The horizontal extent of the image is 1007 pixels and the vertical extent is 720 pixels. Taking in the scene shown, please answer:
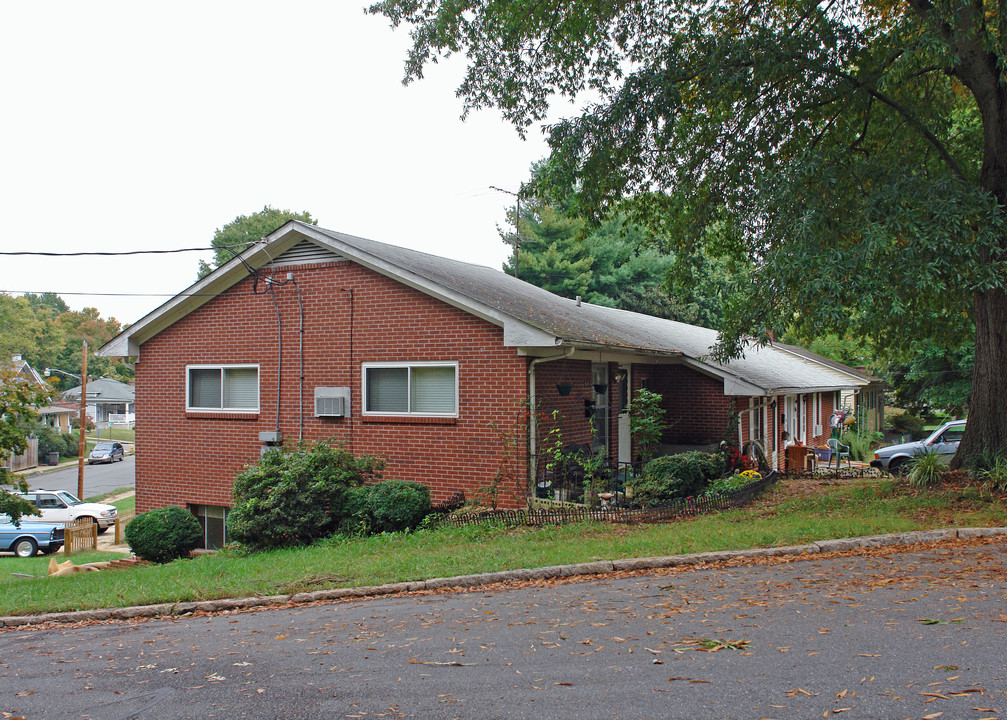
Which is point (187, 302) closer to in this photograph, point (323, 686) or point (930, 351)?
point (323, 686)

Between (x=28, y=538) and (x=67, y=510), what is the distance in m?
2.83

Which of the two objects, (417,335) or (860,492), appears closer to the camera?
(860,492)

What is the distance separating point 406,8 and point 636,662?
12839 millimetres

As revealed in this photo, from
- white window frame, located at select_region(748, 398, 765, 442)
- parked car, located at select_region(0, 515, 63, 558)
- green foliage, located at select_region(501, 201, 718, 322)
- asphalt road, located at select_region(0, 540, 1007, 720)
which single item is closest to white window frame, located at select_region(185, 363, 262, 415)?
asphalt road, located at select_region(0, 540, 1007, 720)

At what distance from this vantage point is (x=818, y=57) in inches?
476

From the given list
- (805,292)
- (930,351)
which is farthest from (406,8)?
(930,351)

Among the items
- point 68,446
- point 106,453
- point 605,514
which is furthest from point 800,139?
point 68,446

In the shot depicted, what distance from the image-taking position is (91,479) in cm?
4203

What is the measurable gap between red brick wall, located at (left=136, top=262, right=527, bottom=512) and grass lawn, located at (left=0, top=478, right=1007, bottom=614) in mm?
2003

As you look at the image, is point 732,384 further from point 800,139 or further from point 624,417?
point 800,139

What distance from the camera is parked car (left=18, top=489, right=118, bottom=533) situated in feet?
83.7

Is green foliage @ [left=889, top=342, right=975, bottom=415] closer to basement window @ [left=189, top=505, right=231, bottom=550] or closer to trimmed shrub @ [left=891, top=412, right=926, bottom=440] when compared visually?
trimmed shrub @ [left=891, top=412, right=926, bottom=440]

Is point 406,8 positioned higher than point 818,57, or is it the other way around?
point 406,8

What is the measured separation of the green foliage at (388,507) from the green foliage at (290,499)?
0.97 feet
